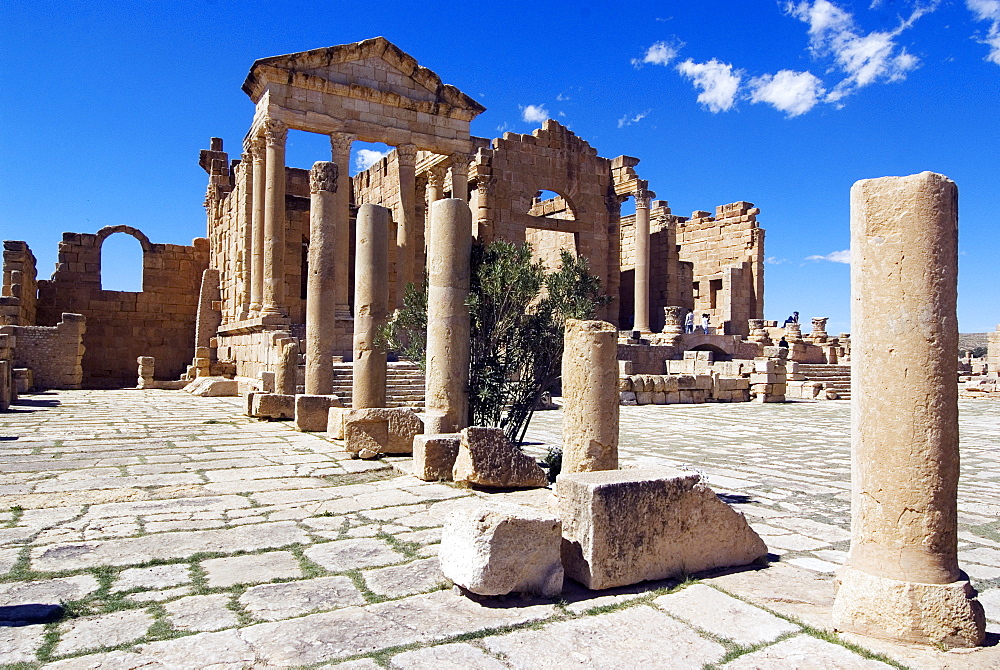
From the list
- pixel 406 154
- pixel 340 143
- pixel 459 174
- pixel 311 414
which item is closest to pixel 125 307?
pixel 340 143

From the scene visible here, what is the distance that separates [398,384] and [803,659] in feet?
43.8

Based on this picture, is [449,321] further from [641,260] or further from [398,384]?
[641,260]

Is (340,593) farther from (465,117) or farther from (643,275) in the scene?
(643,275)

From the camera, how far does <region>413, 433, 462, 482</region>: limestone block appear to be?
7.00 m

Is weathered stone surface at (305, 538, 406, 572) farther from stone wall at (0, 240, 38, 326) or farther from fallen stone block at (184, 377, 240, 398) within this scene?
stone wall at (0, 240, 38, 326)

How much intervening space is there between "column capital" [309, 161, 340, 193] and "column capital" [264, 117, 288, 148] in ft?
23.0

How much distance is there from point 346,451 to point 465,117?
53.1ft

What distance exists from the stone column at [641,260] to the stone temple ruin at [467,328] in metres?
0.09

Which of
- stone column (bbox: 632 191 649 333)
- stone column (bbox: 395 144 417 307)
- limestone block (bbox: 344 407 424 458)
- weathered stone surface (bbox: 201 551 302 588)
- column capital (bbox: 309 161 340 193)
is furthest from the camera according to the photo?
stone column (bbox: 632 191 649 333)

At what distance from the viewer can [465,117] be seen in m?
22.4

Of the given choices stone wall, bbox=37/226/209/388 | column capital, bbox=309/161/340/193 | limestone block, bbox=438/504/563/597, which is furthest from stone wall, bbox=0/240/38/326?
limestone block, bbox=438/504/563/597

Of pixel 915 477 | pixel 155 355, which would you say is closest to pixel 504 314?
pixel 915 477

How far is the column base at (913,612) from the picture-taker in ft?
10.4

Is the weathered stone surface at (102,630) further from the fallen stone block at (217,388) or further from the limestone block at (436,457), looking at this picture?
the fallen stone block at (217,388)
